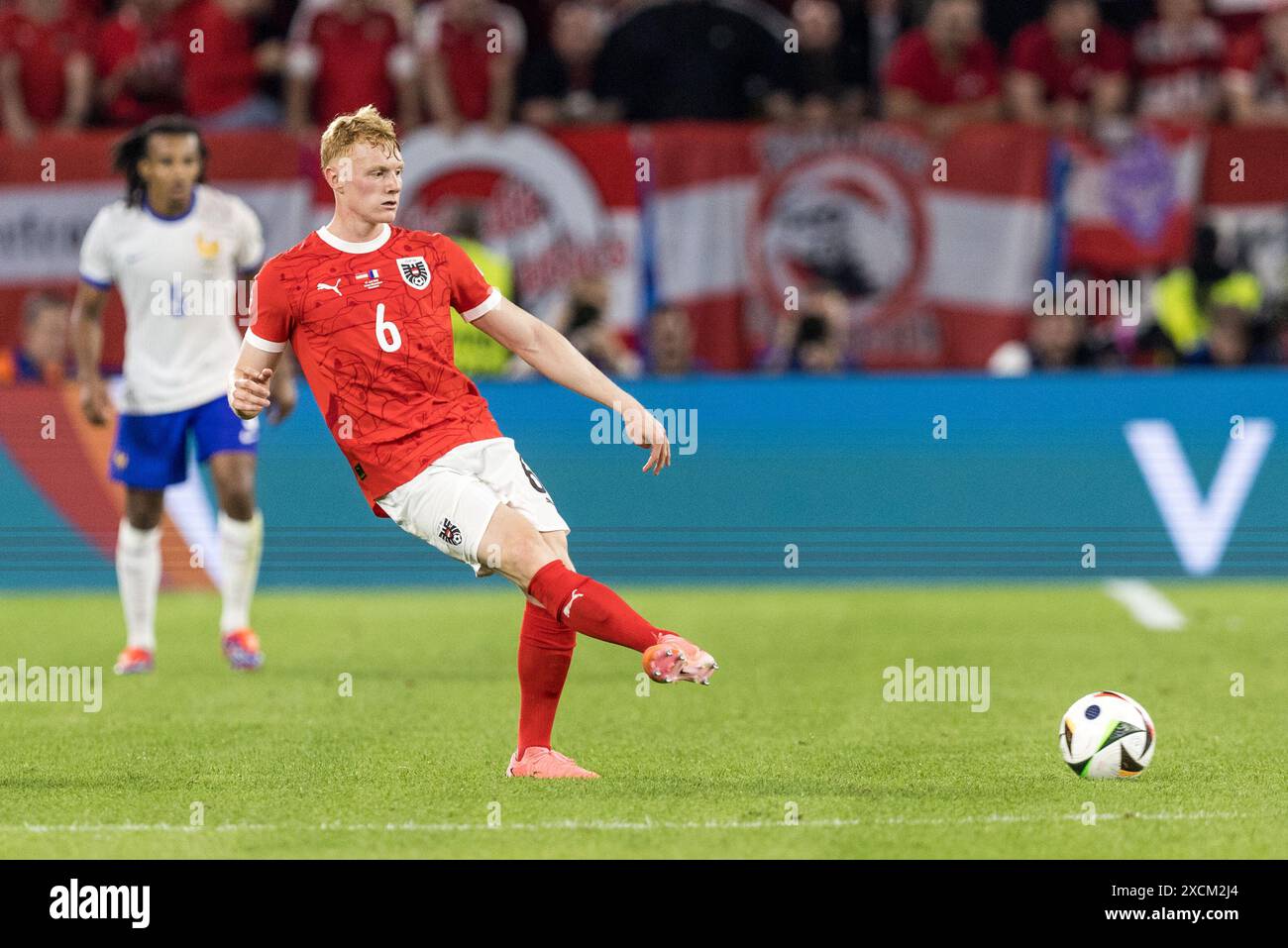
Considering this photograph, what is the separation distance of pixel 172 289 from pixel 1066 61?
883 centimetres

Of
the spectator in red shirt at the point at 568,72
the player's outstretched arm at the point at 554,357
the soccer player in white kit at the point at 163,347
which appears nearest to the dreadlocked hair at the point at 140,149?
the soccer player in white kit at the point at 163,347

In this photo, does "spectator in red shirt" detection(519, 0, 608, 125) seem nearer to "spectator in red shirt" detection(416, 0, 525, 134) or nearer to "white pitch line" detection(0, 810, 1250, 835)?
"spectator in red shirt" detection(416, 0, 525, 134)

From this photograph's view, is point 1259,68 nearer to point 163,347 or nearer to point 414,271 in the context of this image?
point 163,347

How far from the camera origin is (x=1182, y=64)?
645 inches

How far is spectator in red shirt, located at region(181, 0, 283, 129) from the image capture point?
15922mm

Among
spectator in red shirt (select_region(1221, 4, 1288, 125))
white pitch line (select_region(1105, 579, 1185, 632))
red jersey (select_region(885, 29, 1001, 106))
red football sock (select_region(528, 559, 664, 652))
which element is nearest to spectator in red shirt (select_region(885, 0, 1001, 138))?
red jersey (select_region(885, 29, 1001, 106))

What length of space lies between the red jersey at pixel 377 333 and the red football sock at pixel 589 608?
1.87 ft

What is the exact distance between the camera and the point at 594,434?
12.9 m

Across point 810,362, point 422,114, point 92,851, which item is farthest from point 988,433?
Result: point 92,851

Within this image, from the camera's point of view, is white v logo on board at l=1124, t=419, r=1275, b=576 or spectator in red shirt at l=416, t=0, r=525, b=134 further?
spectator in red shirt at l=416, t=0, r=525, b=134

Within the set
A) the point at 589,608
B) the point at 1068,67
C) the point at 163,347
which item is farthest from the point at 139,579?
the point at 1068,67

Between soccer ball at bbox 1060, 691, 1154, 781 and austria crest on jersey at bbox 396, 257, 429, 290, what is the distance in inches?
102

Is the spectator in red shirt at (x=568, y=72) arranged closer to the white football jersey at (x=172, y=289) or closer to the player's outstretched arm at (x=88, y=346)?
the white football jersey at (x=172, y=289)

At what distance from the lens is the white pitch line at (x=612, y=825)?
6.05 metres
